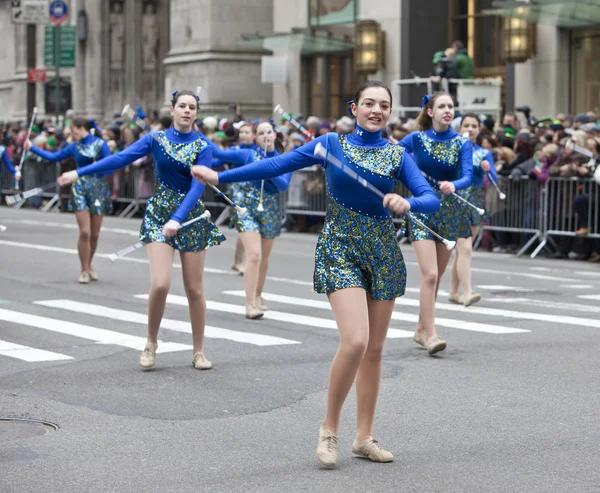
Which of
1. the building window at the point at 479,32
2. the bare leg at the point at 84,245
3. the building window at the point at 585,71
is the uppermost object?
the building window at the point at 479,32

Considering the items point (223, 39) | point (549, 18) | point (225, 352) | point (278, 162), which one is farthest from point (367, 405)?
point (223, 39)

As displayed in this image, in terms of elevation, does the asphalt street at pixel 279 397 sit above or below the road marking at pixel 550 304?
above

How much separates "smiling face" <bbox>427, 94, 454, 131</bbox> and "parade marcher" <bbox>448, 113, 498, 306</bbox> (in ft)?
5.18

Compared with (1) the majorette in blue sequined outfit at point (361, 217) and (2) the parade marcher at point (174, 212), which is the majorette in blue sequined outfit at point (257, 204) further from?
(1) the majorette in blue sequined outfit at point (361, 217)

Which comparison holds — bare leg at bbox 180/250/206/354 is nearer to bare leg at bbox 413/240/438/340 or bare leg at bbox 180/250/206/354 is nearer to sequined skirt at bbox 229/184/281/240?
bare leg at bbox 413/240/438/340

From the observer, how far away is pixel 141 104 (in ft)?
142

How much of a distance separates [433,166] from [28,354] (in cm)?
355

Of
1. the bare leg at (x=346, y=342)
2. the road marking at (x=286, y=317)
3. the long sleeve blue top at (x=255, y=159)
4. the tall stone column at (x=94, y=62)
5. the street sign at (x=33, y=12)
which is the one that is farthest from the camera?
the tall stone column at (x=94, y=62)

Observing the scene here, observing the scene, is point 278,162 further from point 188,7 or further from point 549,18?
point 188,7

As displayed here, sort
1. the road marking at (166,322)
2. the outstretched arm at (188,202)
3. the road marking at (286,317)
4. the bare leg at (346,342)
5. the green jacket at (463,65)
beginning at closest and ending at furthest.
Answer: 1. the bare leg at (346,342)
2. the outstretched arm at (188,202)
3. the road marking at (166,322)
4. the road marking at (286,317)
5. the green jacket at (463,65)

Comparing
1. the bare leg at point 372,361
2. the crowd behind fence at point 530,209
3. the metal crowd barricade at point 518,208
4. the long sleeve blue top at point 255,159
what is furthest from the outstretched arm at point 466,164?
the metal crowd barricade at point 518,208

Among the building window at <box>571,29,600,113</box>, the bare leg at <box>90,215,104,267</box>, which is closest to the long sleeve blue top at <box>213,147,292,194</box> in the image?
the bare leg at <box>90,215,104,267</box>

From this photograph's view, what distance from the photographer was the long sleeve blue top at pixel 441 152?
10562mm

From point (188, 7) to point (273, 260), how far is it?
60.3ft
